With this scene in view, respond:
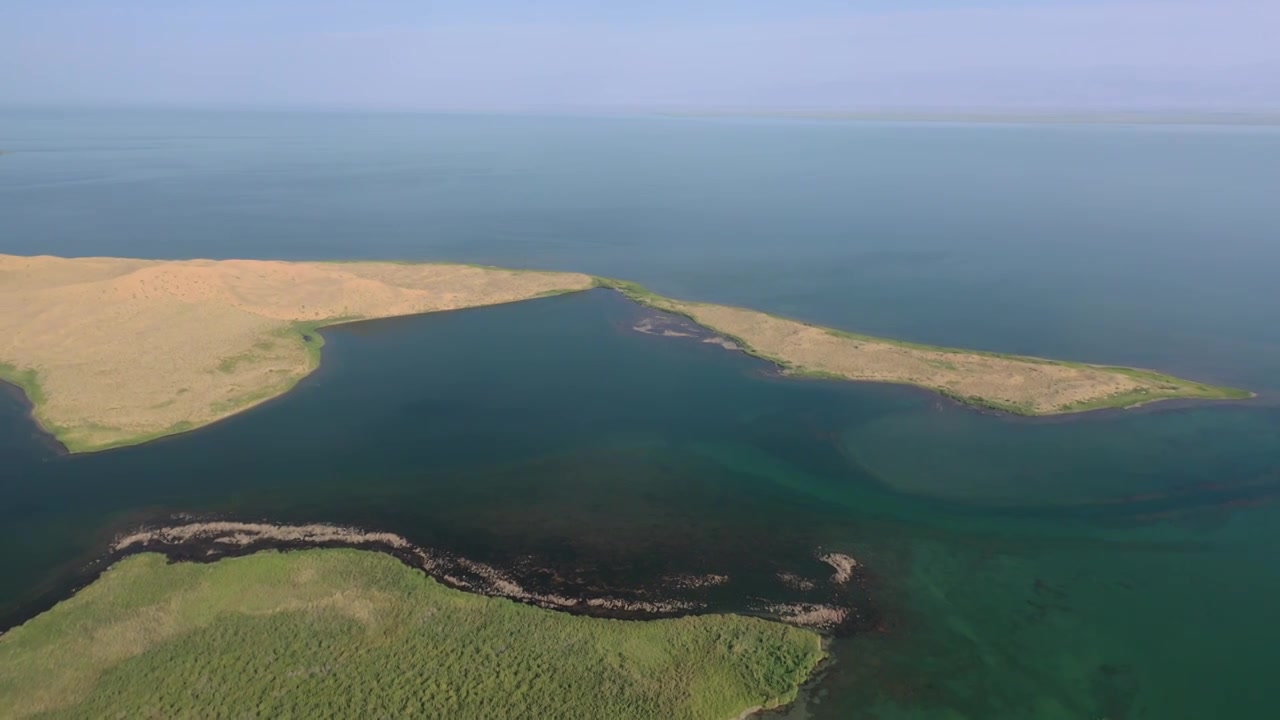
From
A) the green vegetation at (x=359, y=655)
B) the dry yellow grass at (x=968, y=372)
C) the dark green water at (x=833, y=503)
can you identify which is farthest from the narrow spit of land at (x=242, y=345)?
the green vegetation at (x=359, y=655)

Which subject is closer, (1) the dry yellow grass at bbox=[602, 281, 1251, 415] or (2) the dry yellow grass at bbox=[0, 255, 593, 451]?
(2) the dry yellow grass at bbox=[0, 255, 593, 451]

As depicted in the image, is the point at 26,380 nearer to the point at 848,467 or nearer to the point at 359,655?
the point at 359,655

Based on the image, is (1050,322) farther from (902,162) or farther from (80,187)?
A: (80,187)

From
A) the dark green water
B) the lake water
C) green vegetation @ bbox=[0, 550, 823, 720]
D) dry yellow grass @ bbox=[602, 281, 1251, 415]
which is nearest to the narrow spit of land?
dry yellow grass @ bbox=[602, 281, 1251, 415]

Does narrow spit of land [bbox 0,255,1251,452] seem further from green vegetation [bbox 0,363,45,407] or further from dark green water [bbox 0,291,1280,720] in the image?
dark green water [bbox 0,291,1280,720]

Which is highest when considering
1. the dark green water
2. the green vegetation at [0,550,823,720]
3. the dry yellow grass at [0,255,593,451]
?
the dry yellow grass at [0,255,593,451]
